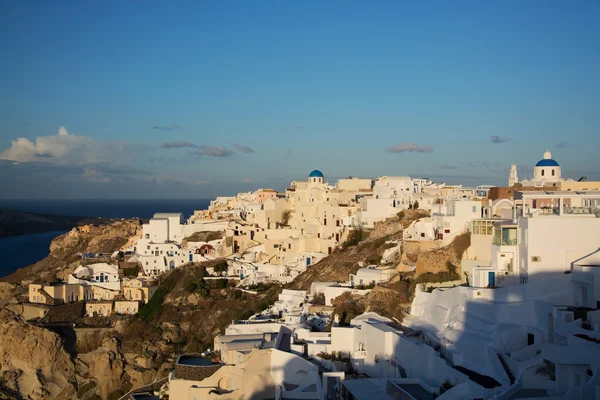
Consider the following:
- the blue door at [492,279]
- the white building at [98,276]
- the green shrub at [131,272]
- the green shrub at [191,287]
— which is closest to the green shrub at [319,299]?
the blue door at [492,279]

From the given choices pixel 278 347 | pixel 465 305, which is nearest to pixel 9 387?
pixel 278 347

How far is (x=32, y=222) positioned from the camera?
5394 inches

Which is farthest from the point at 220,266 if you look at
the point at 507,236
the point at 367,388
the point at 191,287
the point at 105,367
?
the point at 367,388

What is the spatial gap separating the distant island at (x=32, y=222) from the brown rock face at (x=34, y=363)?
91591mm

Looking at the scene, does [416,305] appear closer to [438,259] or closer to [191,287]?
[438,259]

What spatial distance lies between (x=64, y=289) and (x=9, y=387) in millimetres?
8233

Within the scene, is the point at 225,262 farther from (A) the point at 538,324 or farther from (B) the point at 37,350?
(A) the point at 538,324

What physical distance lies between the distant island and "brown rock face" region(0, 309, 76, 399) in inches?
3606

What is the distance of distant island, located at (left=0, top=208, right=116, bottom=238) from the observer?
12688cm

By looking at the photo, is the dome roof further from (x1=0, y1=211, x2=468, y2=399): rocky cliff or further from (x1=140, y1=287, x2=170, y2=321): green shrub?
(x1=140, y1=287, x2=170, y2=321): green shrub

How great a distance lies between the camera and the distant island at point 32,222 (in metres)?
127

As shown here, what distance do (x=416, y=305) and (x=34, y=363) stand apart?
20.4 m

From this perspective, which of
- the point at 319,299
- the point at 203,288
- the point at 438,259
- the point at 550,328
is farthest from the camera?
the point at 203,288

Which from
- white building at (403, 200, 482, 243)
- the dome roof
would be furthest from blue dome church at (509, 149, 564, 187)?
white building at (403, 200, 482, 243)
